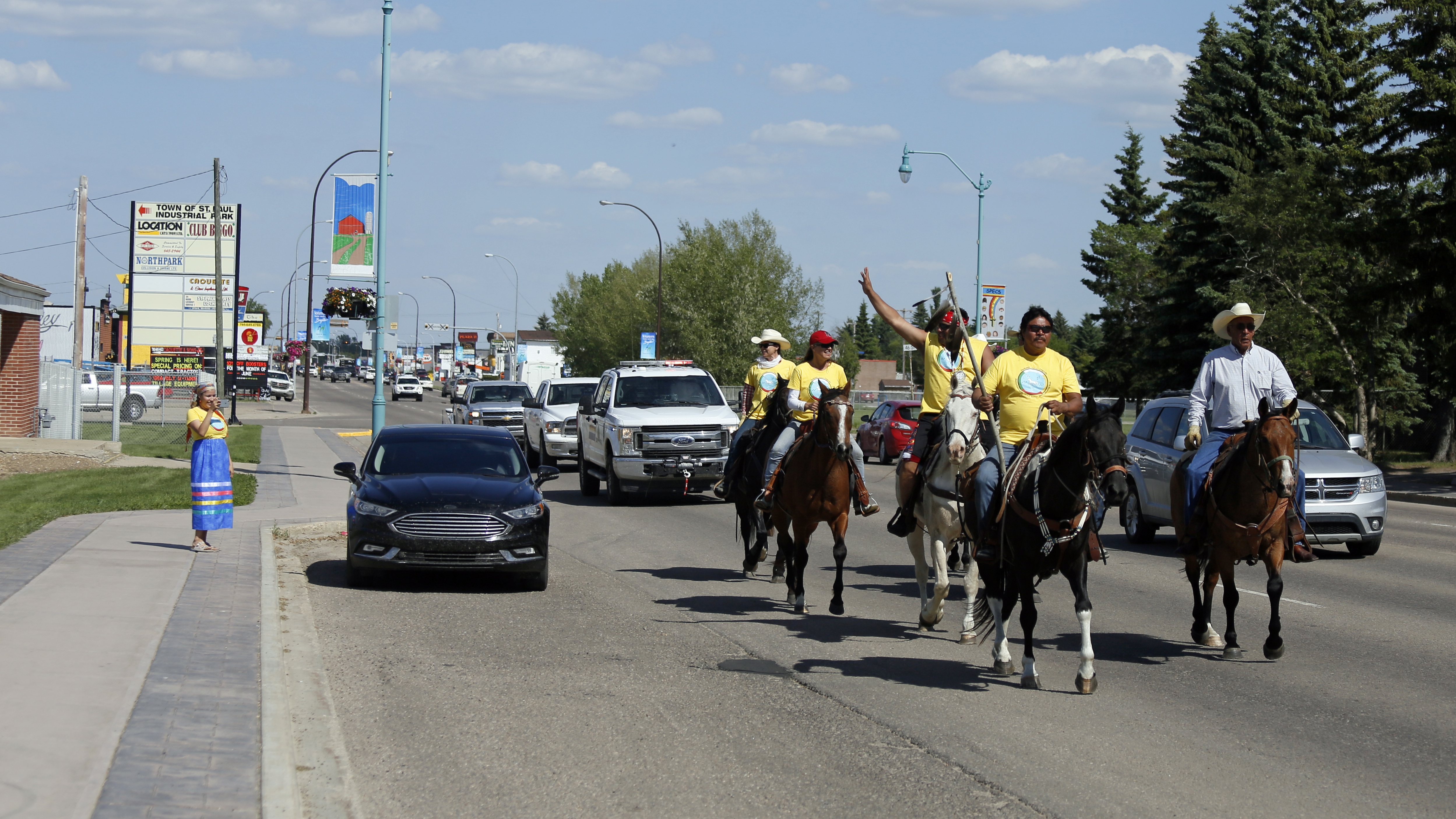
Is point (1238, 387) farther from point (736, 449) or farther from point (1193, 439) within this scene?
point (736, 449)

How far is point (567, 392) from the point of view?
30.2 meters

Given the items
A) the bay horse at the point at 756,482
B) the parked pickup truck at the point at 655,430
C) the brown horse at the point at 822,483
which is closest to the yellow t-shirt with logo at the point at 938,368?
the brown horse at the point at 822,483

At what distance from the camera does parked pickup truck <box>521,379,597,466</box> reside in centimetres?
2816

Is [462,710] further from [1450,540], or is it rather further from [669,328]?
[669,328]

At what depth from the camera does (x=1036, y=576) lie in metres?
8.15

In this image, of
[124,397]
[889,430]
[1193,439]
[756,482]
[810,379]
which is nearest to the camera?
[1193,439]

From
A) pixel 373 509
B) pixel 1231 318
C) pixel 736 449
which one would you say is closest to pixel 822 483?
pixel 736 449

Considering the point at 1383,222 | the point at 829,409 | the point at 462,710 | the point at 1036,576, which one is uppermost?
the point at 1383,222

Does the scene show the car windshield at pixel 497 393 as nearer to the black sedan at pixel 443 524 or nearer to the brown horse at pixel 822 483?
the black sedan at pixel 443 524

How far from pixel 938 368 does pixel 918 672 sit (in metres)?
2.47

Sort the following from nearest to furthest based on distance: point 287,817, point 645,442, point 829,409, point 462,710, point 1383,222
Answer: point 287,817 → point 462,710 → point 829,409 → point 645,442 → point 1383,222

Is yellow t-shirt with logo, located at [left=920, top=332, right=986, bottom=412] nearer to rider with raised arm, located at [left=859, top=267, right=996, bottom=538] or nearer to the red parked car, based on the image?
rider with raised arm, located at [left=859, top=267, right=996, bottom=538]

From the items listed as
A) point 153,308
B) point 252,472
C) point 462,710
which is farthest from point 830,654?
point 153,308

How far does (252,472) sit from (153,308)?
183 ft
